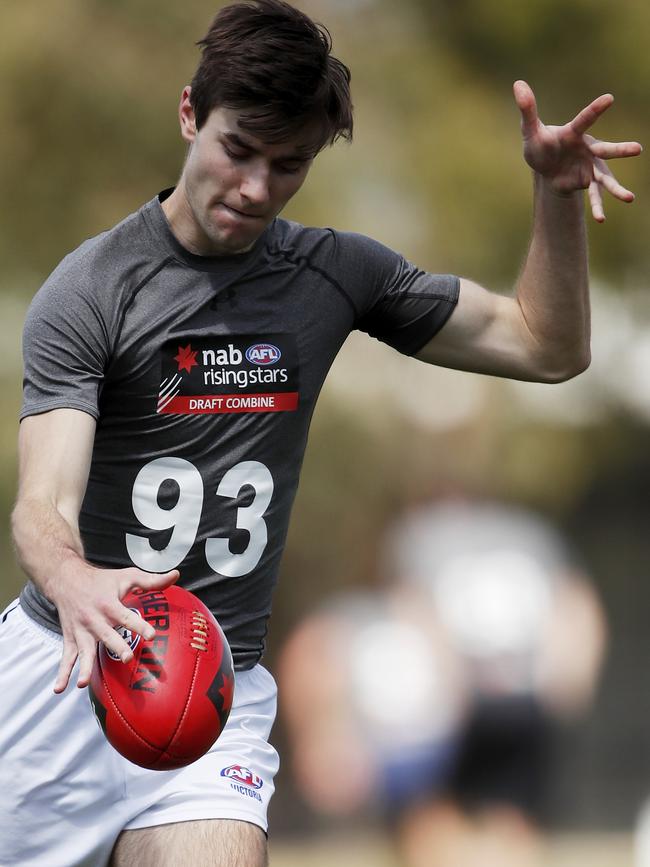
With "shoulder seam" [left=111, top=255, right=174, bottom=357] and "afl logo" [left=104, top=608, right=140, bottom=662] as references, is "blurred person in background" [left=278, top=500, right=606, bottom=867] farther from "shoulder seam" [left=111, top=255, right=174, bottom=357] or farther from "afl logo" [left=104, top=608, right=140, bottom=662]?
"afl logo" [left=104, top=608, right=140, bottom=662]

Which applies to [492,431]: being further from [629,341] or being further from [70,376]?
[70,376]

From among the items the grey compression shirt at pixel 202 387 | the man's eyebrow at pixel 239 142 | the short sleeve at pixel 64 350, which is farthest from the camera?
the grey compression shirt at pixel 202 387

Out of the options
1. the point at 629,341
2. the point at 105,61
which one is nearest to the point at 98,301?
the point at 105,61

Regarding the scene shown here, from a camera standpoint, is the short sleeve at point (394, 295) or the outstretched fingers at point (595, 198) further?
the short sleeve at point (394, 295)

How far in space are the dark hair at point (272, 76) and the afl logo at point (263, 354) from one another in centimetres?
58

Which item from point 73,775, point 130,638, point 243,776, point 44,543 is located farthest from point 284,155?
point 73,775

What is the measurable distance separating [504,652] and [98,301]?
6.70m

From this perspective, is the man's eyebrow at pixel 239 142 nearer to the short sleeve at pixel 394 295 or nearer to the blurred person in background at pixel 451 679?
the short sleeve at pixel 394 295

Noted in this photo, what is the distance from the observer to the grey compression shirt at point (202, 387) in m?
3.92

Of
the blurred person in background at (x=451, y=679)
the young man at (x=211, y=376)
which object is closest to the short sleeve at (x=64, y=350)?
the young man at (x=211, y=376)

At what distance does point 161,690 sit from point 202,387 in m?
0.97

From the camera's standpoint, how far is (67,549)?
3340mm

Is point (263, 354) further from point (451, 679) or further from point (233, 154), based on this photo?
point (451, 679)

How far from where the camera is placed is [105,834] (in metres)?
4.00
